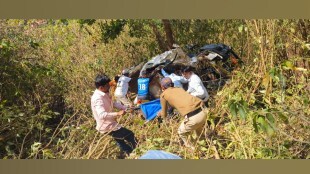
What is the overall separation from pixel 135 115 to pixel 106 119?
1265 mm

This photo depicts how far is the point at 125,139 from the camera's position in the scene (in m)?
4.45

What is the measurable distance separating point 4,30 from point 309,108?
4.96 m

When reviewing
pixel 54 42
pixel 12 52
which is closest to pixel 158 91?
pixel 12 52

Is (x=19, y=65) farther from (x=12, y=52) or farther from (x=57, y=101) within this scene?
(x=57, y=101)

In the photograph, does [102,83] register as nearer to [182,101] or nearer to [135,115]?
[182,101]

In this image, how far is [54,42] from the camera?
29.6ft

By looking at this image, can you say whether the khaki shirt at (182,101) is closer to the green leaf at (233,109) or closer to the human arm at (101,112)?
the human arm at (101,112)

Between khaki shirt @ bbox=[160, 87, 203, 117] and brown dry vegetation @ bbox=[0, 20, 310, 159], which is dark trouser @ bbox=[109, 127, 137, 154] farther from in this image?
khaki shirt @ bbox=[160, 87, 203, 117]

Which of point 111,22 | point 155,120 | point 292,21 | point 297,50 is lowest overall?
point 155,120

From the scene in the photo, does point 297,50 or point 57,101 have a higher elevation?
point 297,50

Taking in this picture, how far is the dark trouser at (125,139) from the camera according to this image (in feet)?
14.5

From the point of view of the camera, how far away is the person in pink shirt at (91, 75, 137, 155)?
434 centimetres

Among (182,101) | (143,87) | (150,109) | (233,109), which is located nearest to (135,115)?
(150,109)

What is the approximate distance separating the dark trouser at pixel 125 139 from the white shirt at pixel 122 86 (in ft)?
5.43
